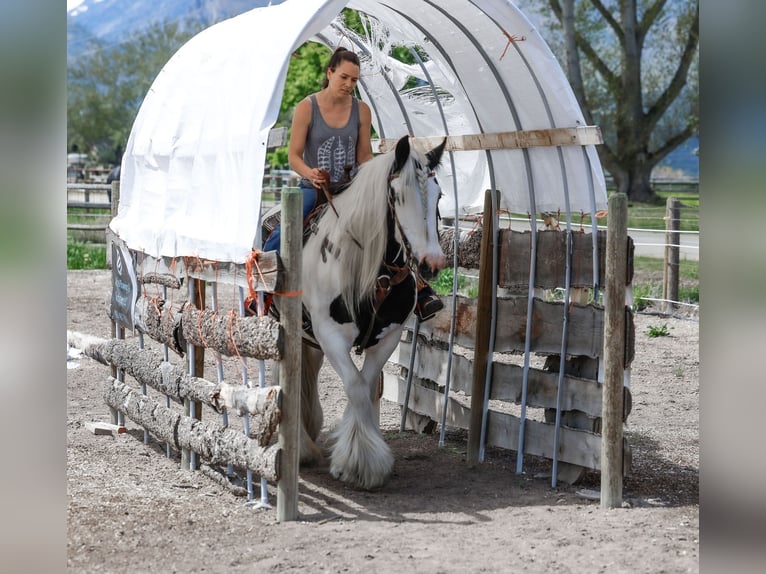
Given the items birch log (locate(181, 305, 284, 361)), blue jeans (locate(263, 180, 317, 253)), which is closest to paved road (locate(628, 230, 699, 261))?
blue jeans (locate(263, 180, 317, 253))

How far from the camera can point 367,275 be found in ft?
16.6

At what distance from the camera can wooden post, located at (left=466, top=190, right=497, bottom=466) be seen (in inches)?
234

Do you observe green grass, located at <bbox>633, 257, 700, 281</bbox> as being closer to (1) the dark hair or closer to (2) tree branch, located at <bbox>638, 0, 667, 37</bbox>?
(1) the dark hair

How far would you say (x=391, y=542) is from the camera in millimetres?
4273

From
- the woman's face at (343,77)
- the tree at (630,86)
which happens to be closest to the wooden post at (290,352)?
the woman's face at (343,77)

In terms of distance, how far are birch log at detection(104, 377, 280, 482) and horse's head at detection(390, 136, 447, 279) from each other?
1279 millimetres

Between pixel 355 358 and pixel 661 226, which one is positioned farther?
pixel 661 226

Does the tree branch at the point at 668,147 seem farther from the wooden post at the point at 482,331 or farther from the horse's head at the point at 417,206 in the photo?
the horse's head at the point at 417,206

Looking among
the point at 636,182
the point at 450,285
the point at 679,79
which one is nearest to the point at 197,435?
the point at 450,285

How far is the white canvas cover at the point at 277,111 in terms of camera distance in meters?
4.79
